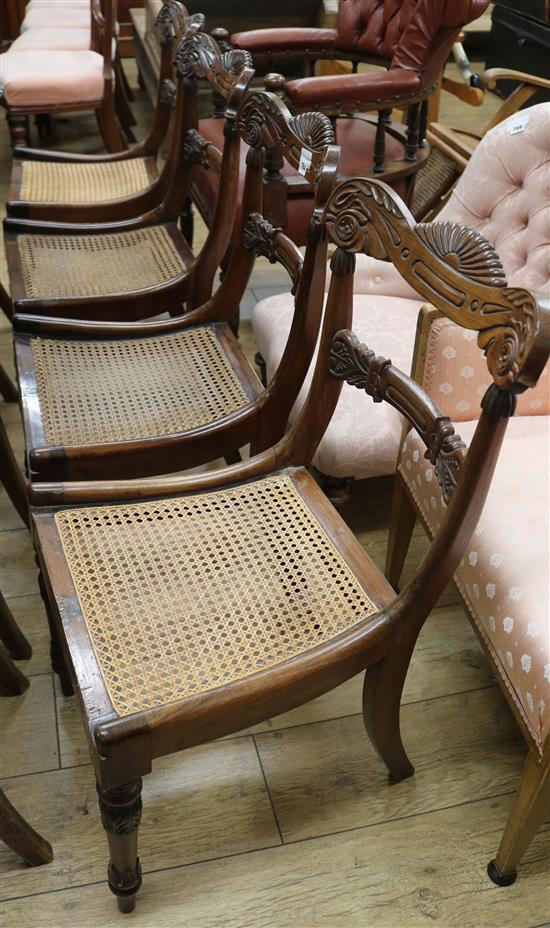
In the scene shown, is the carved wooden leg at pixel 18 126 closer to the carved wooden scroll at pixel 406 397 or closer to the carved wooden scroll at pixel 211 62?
the carved wooden scroll at pixel 211 62

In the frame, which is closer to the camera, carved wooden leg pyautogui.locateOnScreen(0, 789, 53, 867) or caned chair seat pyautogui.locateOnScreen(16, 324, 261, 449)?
carved wooden leg pyautogui.locateOnScreen(0, 789, 53, 867)

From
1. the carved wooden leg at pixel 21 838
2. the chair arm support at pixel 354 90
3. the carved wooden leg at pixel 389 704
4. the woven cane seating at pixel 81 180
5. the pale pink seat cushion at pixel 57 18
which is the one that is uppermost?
the chair arm support at pixel 354 90

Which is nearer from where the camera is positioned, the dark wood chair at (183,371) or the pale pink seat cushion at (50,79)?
the dark wood chair at (183,371)

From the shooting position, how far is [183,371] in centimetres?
153

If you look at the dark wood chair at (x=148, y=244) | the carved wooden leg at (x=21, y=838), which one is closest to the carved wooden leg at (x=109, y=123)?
the dark wood chair at (x=148, y=244)

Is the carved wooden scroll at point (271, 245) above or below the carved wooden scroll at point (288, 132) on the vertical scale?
below

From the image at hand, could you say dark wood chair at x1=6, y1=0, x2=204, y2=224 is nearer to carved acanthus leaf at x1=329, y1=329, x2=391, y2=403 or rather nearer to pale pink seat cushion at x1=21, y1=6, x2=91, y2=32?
carved acanthus leaf at x1=329, y1=329, x2=391, y2=403

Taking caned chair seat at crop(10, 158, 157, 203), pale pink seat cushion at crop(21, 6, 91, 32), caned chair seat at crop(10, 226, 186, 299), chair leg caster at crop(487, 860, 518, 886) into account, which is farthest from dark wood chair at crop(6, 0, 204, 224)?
pale pink seat cushion at crop(21, 6, 91, 32)

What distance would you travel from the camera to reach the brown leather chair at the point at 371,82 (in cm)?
222

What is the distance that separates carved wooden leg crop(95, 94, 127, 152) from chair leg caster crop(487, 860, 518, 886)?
288 cm

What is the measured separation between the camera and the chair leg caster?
120cm

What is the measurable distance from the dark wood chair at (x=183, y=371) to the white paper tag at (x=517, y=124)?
0.47m

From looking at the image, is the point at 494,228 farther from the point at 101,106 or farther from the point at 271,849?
the point at 101,106

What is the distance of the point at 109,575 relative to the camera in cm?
109
